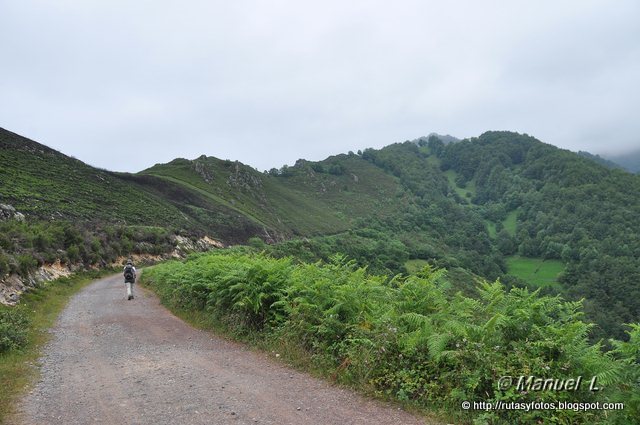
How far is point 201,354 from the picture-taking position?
10016 millimetres

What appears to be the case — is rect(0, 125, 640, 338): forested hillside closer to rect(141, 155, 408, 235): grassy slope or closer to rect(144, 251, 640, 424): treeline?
rect(141, 155, 408, 235): grassy slope

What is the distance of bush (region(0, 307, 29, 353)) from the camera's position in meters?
10.3

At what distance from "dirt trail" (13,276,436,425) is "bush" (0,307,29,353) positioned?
790 mm

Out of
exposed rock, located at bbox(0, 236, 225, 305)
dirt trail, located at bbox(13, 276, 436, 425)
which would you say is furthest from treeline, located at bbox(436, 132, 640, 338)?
dirt trail, located at bbox(13, 276, 436, 425)

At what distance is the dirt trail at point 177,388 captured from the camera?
639 cm

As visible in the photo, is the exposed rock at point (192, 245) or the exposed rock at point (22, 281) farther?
the exposed rock at point (192, 245)

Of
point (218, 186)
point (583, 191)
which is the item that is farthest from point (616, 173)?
point (218, 186)

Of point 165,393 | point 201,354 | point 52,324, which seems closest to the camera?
point 165,393

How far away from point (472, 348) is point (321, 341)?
11.5 feet

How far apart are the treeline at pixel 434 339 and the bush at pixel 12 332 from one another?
5.42 m

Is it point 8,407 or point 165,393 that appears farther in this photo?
point 165,393

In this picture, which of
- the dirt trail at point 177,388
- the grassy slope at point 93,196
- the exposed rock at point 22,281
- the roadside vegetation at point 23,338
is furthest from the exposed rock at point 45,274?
the grassy slope at point 93,196

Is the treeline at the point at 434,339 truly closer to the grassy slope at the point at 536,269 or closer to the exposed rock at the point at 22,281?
the exposed rock at the point at 22,281

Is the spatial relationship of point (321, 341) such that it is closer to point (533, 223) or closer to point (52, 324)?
point (52, 324)
